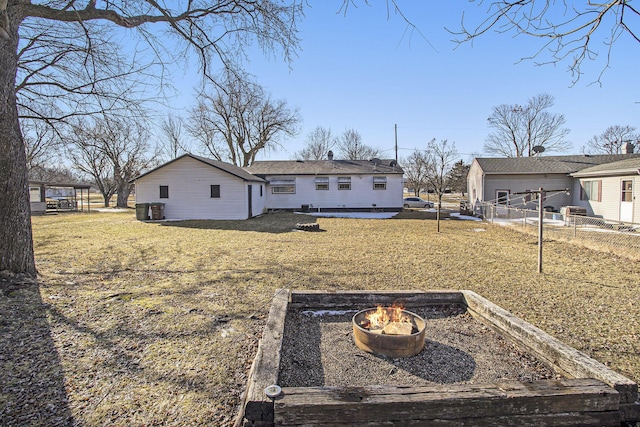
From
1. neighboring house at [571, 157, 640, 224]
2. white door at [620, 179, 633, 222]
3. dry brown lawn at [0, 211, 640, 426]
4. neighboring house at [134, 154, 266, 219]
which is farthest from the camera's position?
neighboring house at [134, 154, 266, 219]

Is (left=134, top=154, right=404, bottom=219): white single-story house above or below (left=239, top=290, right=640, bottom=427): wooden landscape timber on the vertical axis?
above

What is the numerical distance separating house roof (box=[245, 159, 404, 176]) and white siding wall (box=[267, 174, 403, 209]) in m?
0.44

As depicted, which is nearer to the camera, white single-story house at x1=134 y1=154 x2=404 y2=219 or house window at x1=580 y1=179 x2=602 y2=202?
house window at x1=580 y1=179 x2=602 y2=202

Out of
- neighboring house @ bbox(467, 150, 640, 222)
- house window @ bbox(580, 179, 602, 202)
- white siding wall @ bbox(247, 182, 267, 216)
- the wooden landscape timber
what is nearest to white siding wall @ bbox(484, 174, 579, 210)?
neighboring house @ bbox(467, 150, 640, 222)

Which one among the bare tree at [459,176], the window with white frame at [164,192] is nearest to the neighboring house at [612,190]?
the window with white frame at [164,192]

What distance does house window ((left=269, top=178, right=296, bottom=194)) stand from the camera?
83.8 ft

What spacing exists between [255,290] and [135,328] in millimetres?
2055

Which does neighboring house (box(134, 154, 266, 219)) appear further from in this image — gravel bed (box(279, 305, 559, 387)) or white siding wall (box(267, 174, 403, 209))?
gravel bed (box(279, 305, 559, 387))

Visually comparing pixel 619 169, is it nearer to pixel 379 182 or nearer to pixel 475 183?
pixel 475 183

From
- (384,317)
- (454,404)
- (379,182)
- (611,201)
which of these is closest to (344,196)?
(379,182)

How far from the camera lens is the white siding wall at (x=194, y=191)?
63.4 feet

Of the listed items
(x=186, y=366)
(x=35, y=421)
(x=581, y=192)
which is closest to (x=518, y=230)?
(x=581, y=192)

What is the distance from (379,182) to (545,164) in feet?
35.2

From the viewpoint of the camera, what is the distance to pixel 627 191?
1540 centimetres
